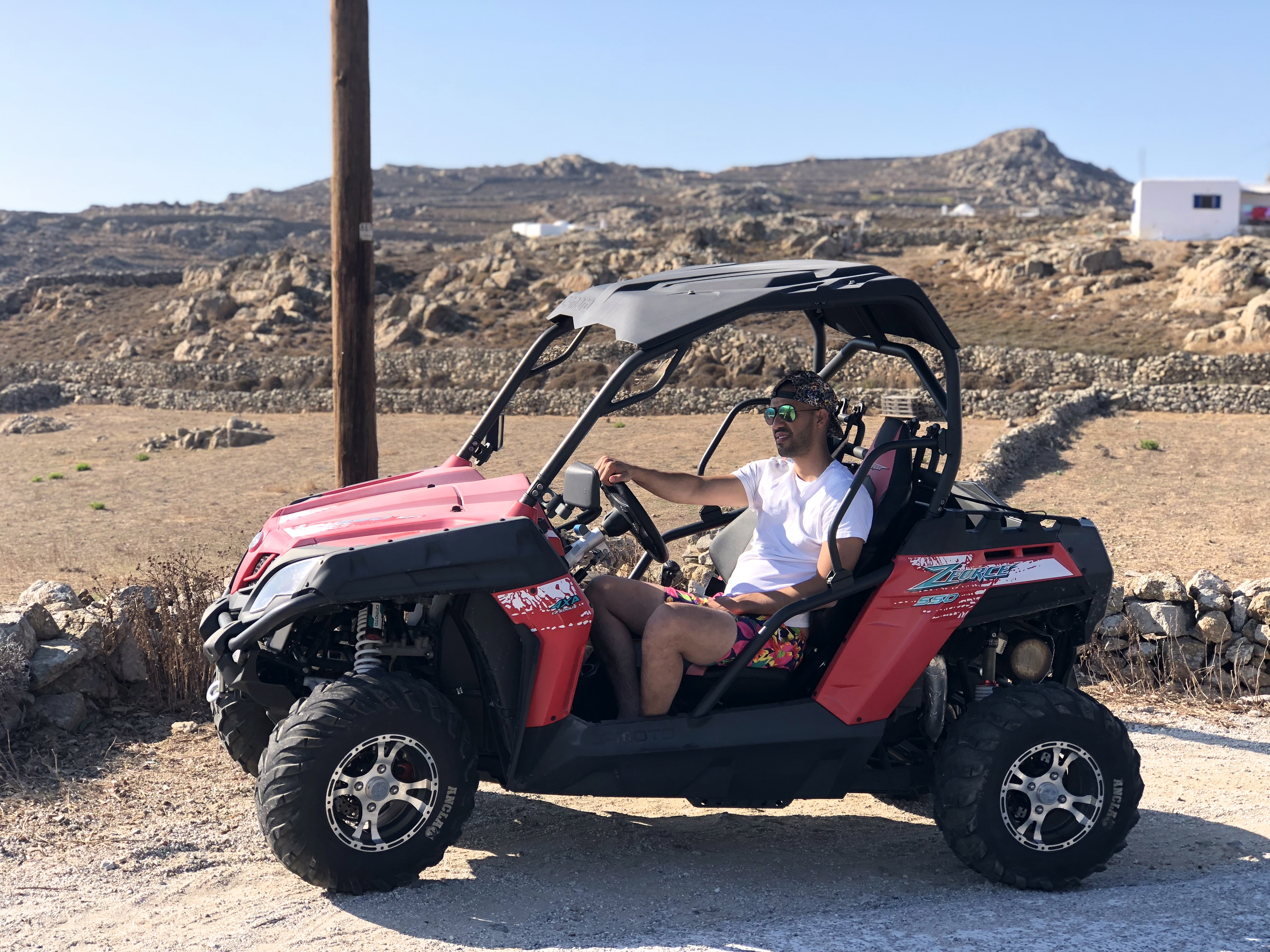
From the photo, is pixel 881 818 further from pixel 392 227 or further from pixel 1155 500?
pixel 392 227

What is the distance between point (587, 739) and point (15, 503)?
18.4 meters

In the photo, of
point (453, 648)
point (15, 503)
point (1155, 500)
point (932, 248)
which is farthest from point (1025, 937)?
point (932, 248)

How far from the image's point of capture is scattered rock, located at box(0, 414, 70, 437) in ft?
105

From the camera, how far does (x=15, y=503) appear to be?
20156mm

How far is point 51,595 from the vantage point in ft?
25.0

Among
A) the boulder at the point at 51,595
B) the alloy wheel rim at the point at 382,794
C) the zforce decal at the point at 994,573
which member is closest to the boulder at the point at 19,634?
the boulder at the point at 51,595

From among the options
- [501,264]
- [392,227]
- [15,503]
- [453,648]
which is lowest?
[15,503]

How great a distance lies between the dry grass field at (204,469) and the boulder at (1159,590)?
25.5 ft

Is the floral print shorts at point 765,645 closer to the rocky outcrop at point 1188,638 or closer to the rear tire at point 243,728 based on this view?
the rear tire at point 243,728

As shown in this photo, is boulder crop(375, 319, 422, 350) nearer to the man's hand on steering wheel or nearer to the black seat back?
the black seat back

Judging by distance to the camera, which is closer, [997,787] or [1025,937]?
[1025,937]

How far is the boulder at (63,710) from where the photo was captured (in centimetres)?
654

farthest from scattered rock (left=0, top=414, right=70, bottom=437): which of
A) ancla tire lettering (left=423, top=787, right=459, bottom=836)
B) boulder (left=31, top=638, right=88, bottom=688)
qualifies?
ancla tire lettering (left=423, top=787, right=459, bottom=836)

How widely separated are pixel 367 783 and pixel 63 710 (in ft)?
9.68
